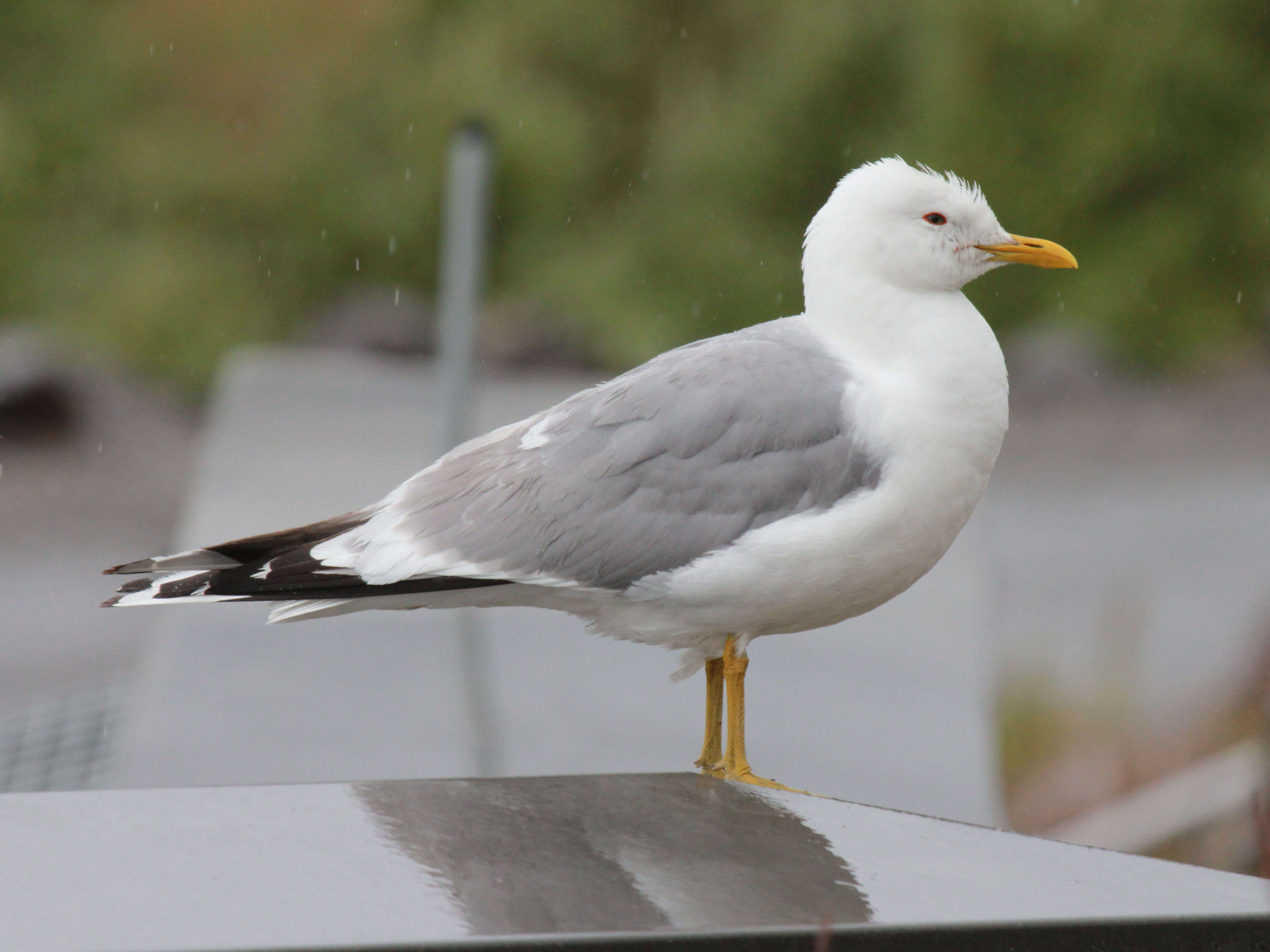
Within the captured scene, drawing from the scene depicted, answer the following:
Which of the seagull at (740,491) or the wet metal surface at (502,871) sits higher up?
the seagull at (740,491)

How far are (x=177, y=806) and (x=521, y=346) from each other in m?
9.23

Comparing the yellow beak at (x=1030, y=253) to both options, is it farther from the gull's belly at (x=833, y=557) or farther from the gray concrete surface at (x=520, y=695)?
the gray concrete surface at (x=520, y=695)

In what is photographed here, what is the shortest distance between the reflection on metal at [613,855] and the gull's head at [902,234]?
829mm

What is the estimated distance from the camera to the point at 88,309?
11609 mm

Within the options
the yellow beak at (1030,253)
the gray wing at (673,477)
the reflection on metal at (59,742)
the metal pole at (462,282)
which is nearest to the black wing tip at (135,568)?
the gray wing at (673,477)

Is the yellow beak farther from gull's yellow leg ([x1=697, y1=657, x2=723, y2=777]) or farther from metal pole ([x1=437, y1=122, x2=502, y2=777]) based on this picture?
metal pole ([x1=437, y1=122, x2=502, y2=777])

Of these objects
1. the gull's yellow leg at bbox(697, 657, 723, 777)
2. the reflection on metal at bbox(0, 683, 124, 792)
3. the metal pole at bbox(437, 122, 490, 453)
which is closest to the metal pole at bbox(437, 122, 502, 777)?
the metal pole at bbox(437, 122, 490, 453)

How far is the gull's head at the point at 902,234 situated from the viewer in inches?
98.3

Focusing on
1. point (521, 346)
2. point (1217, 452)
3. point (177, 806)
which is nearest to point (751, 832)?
point (177, 806)

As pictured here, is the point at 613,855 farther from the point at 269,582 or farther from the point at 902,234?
the point at 902,234

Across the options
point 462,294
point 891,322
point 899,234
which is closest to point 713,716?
point 891,322

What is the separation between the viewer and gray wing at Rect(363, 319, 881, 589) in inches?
93.4

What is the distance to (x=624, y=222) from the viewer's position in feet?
39.5

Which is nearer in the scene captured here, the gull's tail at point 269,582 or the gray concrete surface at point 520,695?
the gull's tail at point 269,582
